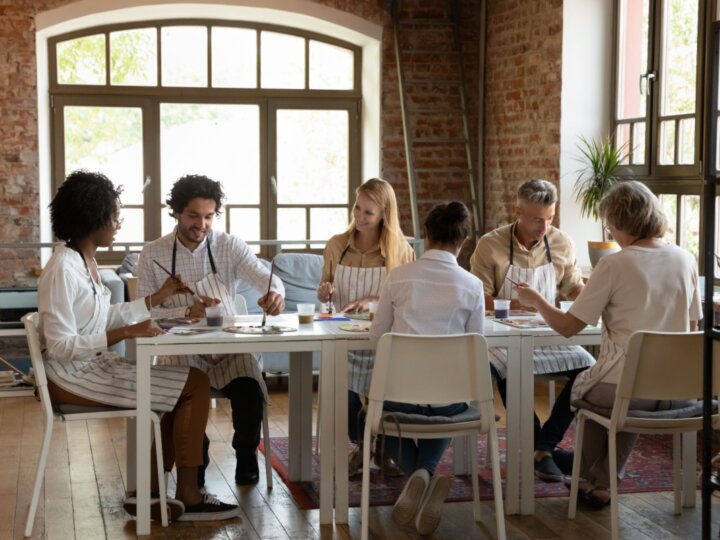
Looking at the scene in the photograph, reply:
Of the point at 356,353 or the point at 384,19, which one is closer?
the point at 356,353

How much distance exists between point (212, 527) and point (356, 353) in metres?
1.01

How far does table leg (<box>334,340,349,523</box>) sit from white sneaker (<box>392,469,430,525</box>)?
331 millimetres

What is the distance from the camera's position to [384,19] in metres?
8.94

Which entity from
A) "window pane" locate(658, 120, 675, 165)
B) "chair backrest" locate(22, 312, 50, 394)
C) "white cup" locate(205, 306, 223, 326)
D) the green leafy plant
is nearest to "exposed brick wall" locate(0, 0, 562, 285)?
the green leafy plant

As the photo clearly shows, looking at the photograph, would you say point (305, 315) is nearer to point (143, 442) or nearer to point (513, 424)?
point (143, 442)

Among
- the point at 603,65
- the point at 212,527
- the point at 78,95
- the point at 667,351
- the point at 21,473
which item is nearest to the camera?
the point at 667,351

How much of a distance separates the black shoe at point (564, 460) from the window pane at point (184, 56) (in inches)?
206

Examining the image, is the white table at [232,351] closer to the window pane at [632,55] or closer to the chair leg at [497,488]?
the chair leg at [497,488]

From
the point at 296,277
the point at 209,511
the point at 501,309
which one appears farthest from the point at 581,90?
the point at 209,511

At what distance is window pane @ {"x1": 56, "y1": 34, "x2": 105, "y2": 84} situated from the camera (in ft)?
29.1

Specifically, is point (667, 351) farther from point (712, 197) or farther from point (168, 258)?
point (168, 258)

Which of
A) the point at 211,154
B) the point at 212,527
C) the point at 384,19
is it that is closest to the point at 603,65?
the point at 384,19

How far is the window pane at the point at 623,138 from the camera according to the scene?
7414 mm

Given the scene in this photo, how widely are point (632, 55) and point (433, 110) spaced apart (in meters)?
2.02
